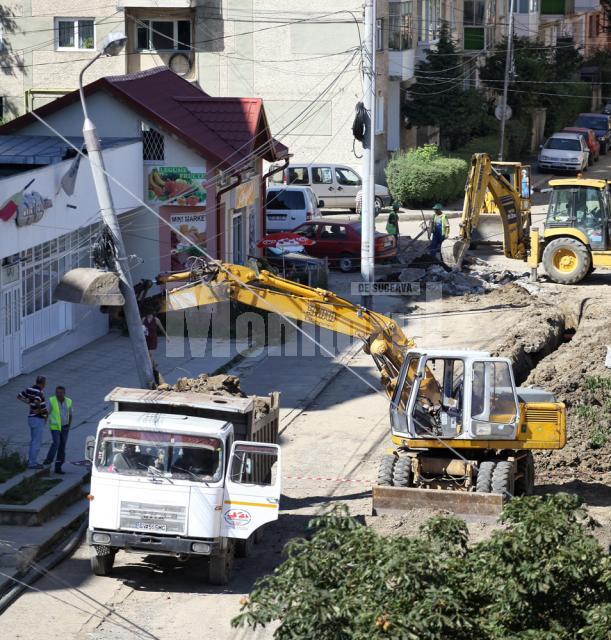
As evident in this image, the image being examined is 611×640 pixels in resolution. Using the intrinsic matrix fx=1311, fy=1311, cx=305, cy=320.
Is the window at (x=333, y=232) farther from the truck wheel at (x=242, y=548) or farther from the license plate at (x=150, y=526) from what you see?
the license plate at (x=150, y=526)

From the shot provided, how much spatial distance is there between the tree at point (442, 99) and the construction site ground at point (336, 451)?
1670 centimetres

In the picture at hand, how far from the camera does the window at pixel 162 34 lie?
46.7 metres

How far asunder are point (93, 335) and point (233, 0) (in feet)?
70.9

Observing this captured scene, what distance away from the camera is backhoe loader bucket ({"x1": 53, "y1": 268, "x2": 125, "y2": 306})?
671 inches

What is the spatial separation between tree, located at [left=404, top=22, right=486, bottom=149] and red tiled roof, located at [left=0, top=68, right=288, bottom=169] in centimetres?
1840

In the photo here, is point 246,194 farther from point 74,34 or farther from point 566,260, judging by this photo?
point 74,34

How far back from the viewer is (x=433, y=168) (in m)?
43.9

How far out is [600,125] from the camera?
6081cm

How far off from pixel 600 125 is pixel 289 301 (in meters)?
45.2

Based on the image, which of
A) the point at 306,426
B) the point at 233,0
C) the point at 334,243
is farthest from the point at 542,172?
the point at 306,426

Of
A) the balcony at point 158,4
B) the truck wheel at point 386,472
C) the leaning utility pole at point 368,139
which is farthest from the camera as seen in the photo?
the balcony at point 158,4

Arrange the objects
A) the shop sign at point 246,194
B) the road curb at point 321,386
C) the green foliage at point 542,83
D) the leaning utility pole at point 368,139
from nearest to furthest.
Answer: the road curb at point 321,386 → the leaning utility pole at point 368,139 → the shop sign at point 246,194 → the green foliage at point 542,83

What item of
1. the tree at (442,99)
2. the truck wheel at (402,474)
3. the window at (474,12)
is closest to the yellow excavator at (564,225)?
the truck wheel at (402,474)

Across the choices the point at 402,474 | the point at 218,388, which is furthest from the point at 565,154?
the point at 402,474
